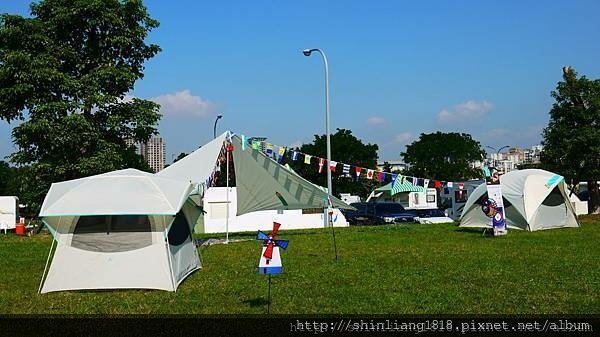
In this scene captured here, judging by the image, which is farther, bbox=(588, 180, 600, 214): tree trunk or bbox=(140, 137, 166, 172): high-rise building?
bbox=(140, 137, 166, 172): high-rise building

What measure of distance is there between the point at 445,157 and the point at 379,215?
119 feet

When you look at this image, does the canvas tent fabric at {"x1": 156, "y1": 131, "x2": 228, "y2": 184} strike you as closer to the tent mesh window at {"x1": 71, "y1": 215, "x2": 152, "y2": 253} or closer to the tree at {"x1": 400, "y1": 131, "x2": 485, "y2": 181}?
the tent mesh window at {"x1": 71, "y1": 215, "x2": 152, "y2": 253}

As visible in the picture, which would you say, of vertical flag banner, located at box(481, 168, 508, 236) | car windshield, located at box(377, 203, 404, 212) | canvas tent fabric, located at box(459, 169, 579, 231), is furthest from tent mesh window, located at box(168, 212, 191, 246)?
car windshield, located at box(377, 203, 404, 212)

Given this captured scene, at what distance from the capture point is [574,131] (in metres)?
28.9

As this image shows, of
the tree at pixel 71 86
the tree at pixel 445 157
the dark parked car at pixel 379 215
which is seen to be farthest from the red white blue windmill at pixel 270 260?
the tree at pixel 445 157

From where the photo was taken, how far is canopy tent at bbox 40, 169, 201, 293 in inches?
362

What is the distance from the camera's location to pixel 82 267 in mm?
9312

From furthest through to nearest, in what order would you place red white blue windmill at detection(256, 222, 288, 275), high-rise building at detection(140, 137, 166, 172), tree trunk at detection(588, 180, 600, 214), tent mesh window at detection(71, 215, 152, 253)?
high-rise building at detection(140, 137, 166, 172) < tree trunk at detection(588, 180, 600, 214) < tent mesh window at detection(71, 215, 152, 253) < red white blue windmill at detection(256, 222, 288, 275)

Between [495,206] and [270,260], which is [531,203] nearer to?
[495,206]

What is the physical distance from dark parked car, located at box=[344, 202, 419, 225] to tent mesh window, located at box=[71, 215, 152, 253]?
2169cm

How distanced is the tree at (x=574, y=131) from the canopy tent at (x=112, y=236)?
24.8 meters

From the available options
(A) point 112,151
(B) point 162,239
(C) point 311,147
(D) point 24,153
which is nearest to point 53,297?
(B) point 162,239

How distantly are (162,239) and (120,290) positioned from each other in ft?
3.49

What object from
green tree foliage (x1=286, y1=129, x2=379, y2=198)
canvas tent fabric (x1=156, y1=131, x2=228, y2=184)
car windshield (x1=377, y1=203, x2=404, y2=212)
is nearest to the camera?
canvas tent fabric (x1=156, y1=131, x2=228, y2=184)
